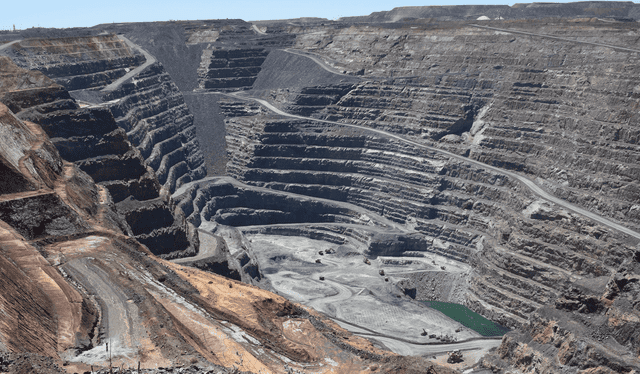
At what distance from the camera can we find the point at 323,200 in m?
111

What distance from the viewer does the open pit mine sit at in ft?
108

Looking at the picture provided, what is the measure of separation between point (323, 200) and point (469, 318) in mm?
39948

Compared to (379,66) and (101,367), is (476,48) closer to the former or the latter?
(379,66)

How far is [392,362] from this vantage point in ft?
98.5

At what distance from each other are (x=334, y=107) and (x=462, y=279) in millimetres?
48734

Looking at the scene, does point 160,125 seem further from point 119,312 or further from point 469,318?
point 119,312

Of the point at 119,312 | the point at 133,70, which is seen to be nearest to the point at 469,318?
the point at 119,312

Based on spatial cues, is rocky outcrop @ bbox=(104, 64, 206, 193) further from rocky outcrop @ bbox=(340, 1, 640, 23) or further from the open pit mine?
rocky outcrop @ bbox=(340, 1, 640, 23)

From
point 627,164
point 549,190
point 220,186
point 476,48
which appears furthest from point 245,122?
point 627,164

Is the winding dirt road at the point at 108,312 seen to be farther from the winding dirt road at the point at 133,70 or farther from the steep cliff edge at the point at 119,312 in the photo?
the winding dirt road at the point at 133,70

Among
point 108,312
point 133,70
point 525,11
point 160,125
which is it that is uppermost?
point 525,11

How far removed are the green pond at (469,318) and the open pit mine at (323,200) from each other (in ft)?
1.33

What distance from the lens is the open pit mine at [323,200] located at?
33062mm

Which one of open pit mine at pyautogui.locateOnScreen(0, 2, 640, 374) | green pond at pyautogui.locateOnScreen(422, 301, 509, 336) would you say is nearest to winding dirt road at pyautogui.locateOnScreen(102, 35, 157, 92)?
open pit mine at pyautogui.locateOnScreen(0, 2, 640, 374)
